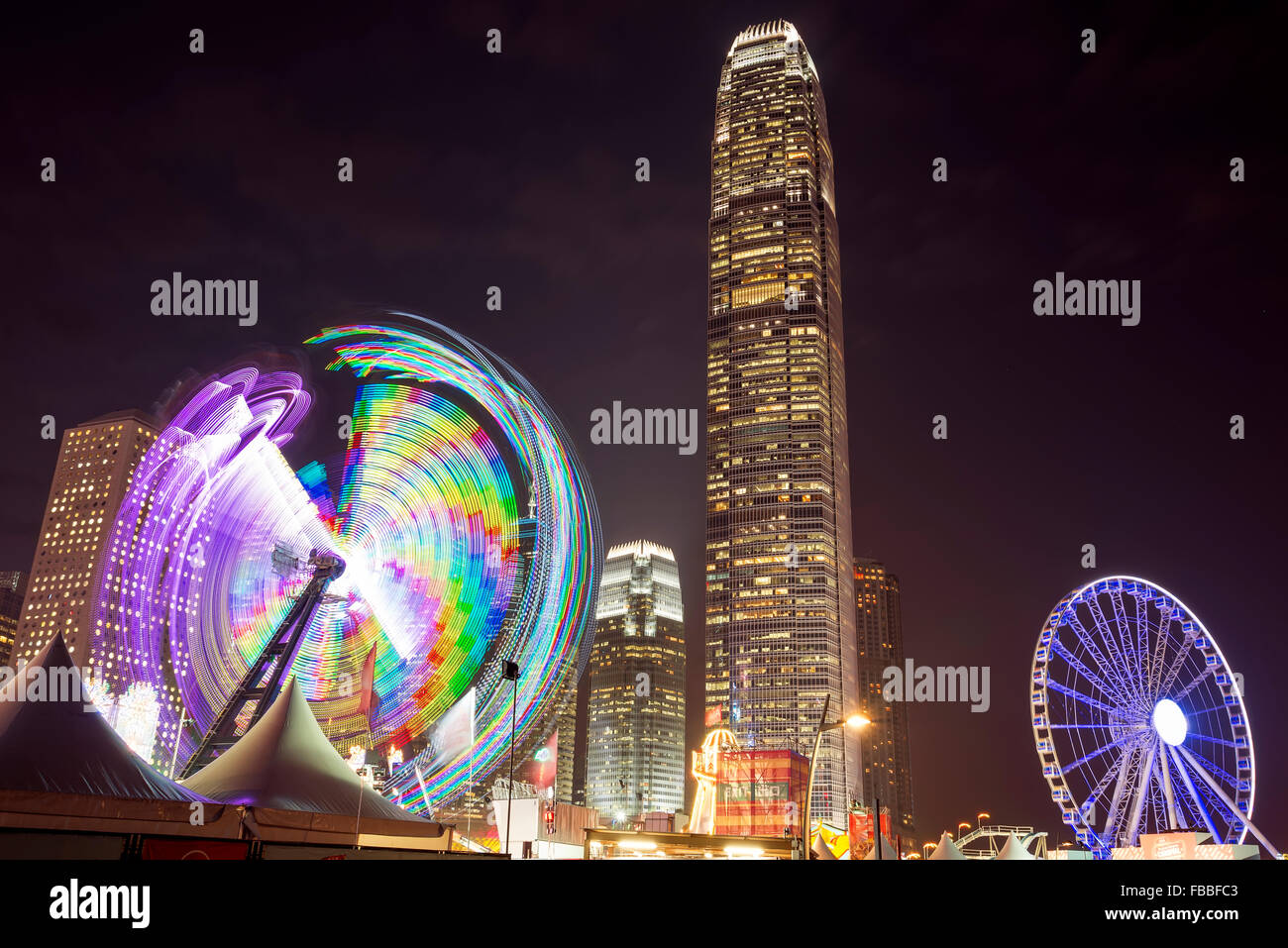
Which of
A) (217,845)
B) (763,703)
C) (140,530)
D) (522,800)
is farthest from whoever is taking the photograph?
(763,703)

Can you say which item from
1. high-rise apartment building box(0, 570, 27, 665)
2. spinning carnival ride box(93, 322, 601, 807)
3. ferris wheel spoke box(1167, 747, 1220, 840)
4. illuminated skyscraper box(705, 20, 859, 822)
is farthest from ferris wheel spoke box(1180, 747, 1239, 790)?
high-rise apartment building box(0, 570, 27, 665)

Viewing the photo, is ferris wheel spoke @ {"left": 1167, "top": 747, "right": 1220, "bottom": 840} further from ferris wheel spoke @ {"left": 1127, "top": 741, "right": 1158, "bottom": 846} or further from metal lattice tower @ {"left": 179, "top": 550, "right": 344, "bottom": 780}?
metal lattice tower @ {"left": 179, "top": 550, "right": 344, "bottom": 780}

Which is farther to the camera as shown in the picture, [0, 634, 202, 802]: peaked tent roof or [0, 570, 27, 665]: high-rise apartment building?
[0, 570, 27, 665]: high-rise apartment building

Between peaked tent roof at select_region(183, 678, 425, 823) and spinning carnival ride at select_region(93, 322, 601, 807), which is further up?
spinning carnival ride at select_region(93, 322, 601, 807)

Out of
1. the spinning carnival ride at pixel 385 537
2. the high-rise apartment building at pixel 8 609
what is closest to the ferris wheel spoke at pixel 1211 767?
the spinning carnival ride at pixel 385 537

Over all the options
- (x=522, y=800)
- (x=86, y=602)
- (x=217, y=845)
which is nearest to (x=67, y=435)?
(x=86, y=602)

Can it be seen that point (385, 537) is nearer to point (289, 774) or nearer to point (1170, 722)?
point (289, 774)

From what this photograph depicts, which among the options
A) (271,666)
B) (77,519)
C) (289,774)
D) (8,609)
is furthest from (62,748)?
(8,609)
